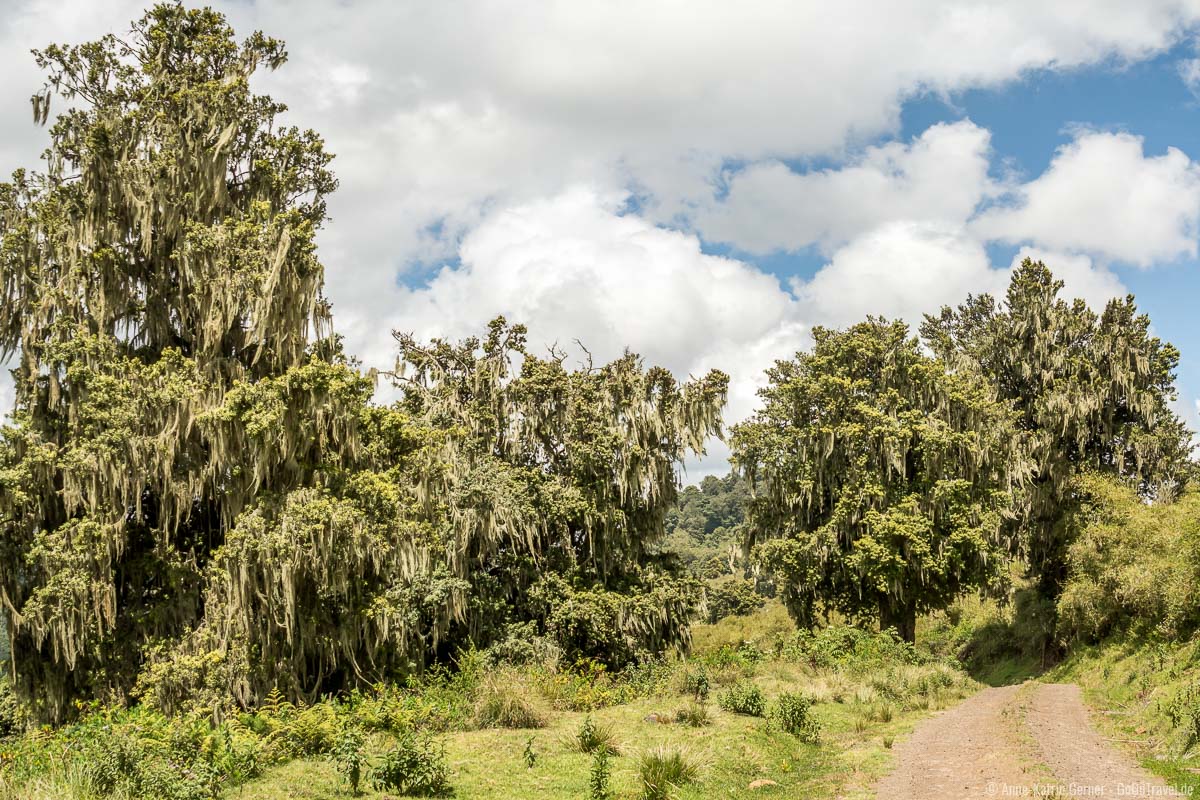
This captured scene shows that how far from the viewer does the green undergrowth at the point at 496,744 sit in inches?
360

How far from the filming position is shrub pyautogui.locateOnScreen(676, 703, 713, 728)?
1423 cm

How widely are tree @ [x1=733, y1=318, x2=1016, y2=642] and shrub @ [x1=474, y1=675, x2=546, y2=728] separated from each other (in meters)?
15.2

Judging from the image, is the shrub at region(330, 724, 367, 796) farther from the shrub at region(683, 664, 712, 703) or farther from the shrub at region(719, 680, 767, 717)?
the shrub at region(683, 664, 712, 703)

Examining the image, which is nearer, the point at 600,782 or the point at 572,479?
the point at 600,782

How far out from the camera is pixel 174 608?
649 inches

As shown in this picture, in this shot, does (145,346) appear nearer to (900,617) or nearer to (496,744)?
(496,744)

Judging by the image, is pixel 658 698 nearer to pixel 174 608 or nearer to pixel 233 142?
pixel 174 608

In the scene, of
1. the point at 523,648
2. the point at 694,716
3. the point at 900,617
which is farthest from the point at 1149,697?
the point at 523,648

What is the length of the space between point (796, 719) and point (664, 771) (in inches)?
199

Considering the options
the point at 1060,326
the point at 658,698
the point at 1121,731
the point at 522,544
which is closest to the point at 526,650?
the point at 522,544

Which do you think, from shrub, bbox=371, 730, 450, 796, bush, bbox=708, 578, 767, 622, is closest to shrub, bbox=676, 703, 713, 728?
shrub, bbox=371, 730, 450, 796

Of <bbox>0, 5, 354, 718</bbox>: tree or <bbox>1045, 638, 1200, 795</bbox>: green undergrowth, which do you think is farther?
<bbox>0, 5, 354, 718</bbox>: tree

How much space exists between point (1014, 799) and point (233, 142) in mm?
18900

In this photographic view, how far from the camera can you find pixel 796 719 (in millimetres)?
14562
